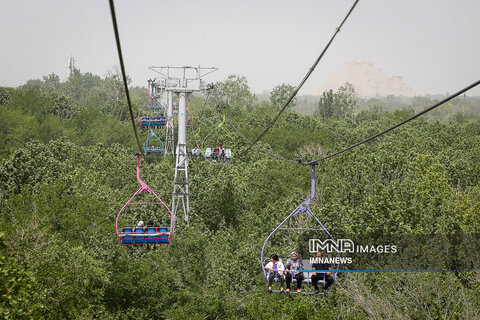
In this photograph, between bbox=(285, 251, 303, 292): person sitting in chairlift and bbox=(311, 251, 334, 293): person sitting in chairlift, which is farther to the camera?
bbox=(285, 251, 303, 292): person sitting in chairlift

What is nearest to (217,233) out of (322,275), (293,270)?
(293,270)

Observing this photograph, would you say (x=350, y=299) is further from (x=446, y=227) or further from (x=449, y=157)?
(x=449, y=157)

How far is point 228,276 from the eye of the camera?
2784cm

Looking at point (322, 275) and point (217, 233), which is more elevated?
point (322, 275)

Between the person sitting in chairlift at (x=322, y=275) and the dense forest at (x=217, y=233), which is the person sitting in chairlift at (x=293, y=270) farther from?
the dense forest at (x=217, y=233)

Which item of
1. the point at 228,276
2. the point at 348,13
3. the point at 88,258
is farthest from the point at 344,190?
the point at 348,13

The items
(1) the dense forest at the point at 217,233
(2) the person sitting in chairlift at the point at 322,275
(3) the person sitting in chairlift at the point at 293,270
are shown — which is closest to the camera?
(2) the person sitting in chairlift at the point at 322,275

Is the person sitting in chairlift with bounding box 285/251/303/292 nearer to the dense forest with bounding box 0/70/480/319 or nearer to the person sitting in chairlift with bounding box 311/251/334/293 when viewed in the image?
the person sitting in chairlift with bounding box 311/251/334/293

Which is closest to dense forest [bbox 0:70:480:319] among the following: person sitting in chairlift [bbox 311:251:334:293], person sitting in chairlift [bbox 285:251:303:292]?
person sitting in chairlift [bbox 311:251:334:293]

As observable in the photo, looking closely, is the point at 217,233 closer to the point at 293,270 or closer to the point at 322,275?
the point at 293,270

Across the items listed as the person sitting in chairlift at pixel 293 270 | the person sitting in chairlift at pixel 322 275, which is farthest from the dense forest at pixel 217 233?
the person sitting in chairlift at pixel 293 270

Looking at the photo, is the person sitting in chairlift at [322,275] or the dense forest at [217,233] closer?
the person sitting in chairlift at [322,275]

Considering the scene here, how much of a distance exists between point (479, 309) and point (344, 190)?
13.0 meters

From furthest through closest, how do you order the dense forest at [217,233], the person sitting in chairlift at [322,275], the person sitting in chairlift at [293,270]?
1. the dense forest at [217,233]
2. the person sitting in chairlift at [293,270]
3. the person sitting in chairlift at [322,275]
